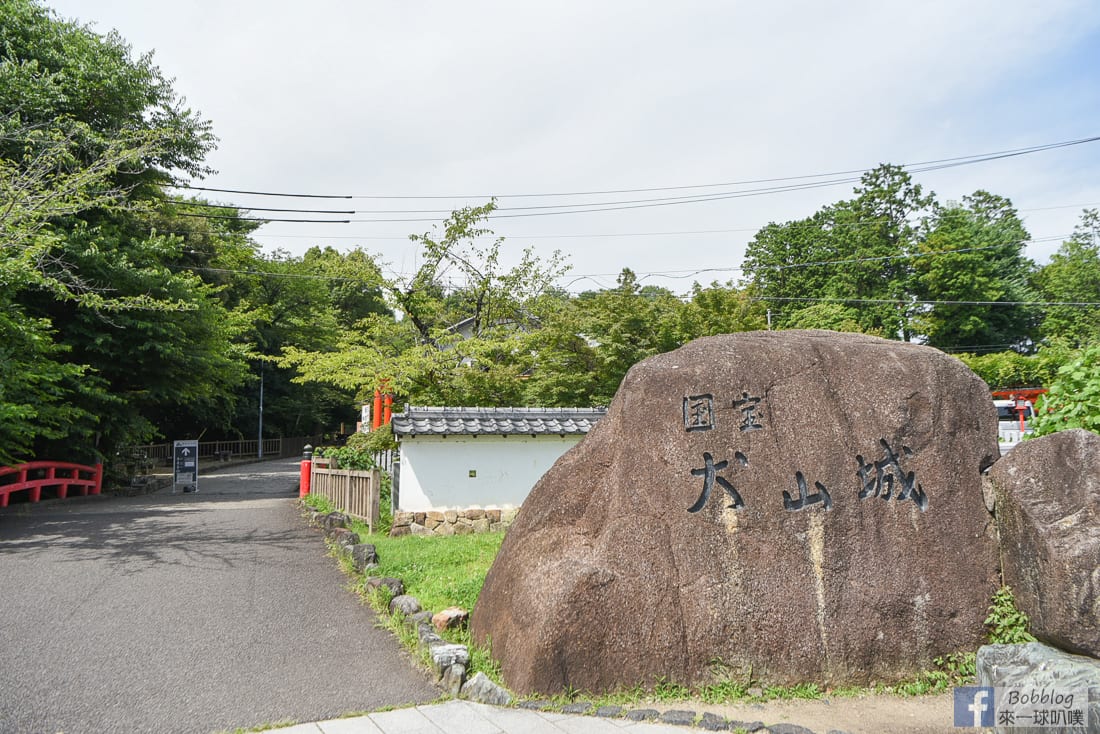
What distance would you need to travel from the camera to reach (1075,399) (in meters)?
6.88

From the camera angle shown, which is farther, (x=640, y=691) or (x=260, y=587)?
(x=260, y=587)

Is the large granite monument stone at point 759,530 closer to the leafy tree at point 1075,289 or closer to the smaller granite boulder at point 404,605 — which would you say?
the smaller granite boulder at point 404,605

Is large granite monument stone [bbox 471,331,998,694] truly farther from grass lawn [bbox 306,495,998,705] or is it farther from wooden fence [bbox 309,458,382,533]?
wooden fence [bbox 309,458,382,533]

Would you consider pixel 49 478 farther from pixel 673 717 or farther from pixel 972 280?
pixel 972 280

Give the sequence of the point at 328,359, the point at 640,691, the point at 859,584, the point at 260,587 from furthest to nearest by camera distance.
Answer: the point at 328,359
the point at 260,587
the point at 859,584
the point at 640,691

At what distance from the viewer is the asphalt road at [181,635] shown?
16.4ft

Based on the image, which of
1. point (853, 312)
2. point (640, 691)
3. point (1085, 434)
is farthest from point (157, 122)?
point (853, 312)

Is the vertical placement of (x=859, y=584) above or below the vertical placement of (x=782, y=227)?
below

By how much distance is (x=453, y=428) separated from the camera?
39.1 ft

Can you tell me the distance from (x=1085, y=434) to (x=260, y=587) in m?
8.47

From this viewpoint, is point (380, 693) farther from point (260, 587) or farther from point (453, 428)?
point (453, 428)

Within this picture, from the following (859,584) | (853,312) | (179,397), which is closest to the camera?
(859,584)

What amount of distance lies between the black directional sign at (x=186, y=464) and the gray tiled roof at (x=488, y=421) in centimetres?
1049

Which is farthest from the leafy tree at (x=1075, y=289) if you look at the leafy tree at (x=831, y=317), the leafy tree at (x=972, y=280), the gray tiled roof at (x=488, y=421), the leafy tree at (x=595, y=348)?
the gray tiled roof at (x=488, y=421)
